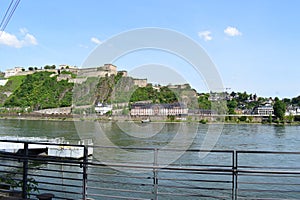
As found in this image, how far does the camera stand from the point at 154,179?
12.3 feet

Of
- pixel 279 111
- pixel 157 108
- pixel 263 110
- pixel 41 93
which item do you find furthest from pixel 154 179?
pixel 41 93

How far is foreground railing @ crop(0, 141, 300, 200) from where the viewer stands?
3679 millimetres

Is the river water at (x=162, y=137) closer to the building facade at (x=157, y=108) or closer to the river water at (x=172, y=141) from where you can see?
the river water at (x=172, y=141)

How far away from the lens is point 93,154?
26.5 metres

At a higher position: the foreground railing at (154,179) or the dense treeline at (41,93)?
the dense treeline at (41,93)

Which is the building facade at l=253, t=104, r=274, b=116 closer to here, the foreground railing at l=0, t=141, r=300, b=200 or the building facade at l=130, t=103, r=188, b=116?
Answer: the building facade at l=130, t=103, r=188, b=116

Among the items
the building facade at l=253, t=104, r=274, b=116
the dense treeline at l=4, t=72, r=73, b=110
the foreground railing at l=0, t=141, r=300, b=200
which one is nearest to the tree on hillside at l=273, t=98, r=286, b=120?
the building facade at l=253, t=104, r=274, b=116

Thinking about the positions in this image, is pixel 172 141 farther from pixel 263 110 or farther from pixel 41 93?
pixel 41 93

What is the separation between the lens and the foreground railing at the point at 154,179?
12.1 ft

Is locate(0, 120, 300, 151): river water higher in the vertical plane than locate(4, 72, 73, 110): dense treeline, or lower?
lower

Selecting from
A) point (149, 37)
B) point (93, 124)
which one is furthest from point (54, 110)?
point (149, 37)

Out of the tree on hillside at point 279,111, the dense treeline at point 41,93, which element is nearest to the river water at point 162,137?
the tree on hillside at point 279,111

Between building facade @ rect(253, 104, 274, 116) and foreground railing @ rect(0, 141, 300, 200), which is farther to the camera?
building facade @ rect(253, 104, 274, 116)

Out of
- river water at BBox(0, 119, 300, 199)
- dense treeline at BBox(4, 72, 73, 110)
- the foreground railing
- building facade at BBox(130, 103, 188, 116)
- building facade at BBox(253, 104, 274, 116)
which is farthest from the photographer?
building facade at BBox(253, 104, 274, 116)
